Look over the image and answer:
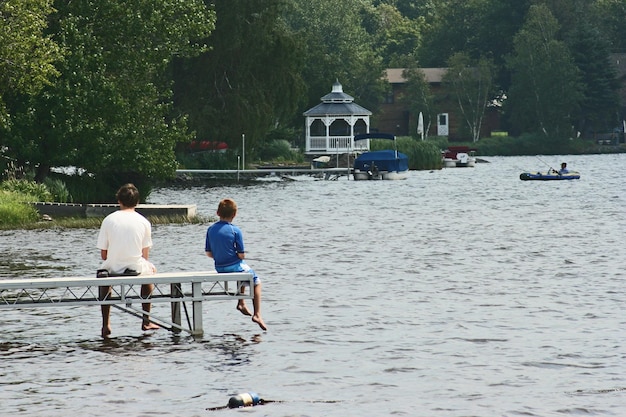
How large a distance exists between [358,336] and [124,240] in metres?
3.29

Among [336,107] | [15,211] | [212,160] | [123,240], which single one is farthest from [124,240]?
[336,107]

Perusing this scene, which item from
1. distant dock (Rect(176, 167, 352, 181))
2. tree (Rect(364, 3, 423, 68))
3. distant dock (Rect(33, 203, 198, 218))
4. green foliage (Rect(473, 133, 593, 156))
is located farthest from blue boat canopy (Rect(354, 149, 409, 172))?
tree (Rect(364, 3, 423, 68))

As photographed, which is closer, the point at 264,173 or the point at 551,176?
the point at 551,176

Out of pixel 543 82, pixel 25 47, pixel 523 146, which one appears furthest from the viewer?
pixel 523 146

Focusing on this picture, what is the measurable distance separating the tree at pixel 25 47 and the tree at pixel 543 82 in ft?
296

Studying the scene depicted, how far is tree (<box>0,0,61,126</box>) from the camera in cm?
3359

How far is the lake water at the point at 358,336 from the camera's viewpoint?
491 inches

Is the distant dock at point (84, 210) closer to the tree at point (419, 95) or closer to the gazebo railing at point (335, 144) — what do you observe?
the gazebo railing at point (335, 144)

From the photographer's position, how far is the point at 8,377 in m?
13.5

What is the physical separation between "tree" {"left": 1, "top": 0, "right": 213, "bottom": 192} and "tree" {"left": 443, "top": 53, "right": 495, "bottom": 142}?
82.2 meters

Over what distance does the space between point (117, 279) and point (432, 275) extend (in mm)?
10003

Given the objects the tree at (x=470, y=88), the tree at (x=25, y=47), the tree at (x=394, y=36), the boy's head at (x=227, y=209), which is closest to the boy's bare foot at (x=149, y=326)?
the boy's head at (x=227, y=209)

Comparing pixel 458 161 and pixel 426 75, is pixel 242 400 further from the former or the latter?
pixel 426 75

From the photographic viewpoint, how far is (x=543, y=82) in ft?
397
